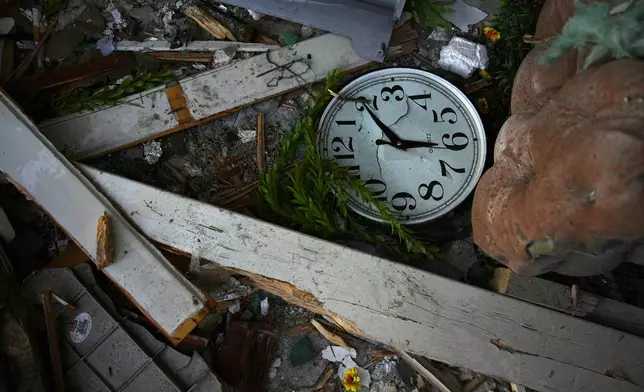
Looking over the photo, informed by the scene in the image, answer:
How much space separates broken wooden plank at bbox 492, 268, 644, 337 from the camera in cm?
205

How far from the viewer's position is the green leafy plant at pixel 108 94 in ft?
7.57

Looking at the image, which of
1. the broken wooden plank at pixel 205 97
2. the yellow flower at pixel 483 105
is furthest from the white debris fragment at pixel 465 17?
the broken wooden plank at pixel 205 97

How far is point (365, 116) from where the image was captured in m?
2.32

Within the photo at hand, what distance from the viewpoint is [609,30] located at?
50.6 inches

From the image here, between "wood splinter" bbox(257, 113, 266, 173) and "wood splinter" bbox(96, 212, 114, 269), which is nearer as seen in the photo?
"wood splinter" bbox(96, 212, 114, 269)

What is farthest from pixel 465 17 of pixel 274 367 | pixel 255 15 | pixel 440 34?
pixel 274 367

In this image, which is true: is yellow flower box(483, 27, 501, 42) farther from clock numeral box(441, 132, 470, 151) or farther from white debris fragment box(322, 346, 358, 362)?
white debris fragment box(322, 346, 358, 362)

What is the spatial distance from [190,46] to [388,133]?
95 cm

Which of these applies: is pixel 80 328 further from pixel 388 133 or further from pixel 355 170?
pixel 388 133

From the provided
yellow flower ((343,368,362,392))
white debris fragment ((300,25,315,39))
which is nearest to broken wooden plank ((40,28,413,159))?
white debris fragment ((300,25,315,39))

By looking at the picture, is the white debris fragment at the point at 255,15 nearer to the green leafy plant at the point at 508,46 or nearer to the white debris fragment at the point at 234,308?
the green leafy plant at the point at 508,46

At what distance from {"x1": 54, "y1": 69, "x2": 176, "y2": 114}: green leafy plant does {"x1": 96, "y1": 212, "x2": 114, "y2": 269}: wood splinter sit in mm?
514

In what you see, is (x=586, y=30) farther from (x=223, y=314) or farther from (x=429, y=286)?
(x=223, y=314)

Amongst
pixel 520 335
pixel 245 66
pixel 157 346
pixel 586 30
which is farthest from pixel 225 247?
pixel 586 30
